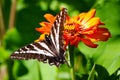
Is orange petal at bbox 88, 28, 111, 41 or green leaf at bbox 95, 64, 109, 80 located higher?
orange petal at bbox 88, 28, 111, 41

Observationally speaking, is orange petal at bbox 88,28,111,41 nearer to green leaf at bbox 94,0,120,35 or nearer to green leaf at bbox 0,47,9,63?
green leaf at bbox 94,0,120,35

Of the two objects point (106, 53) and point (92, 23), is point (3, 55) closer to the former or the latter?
point (106, 53)

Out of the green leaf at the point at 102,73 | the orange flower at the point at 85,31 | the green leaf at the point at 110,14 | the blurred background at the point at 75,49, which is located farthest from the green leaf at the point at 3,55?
the green leaf at the point at 102,73

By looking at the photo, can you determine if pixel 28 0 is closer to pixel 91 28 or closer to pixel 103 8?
pixel 103 8

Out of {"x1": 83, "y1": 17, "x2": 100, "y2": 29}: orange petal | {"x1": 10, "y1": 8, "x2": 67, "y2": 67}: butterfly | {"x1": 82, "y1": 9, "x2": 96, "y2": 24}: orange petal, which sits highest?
{"x1": 82, "y1": 9, "x2": 96, "y2": 24}: orange petal

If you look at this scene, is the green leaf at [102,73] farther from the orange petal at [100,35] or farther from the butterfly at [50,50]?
the butterfly at [50,50]

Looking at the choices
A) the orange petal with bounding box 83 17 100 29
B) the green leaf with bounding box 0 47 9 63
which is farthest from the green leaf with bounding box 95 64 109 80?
the green leaf with bounding box 0 47 9 63
